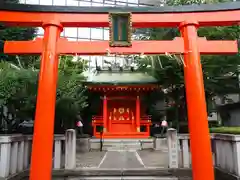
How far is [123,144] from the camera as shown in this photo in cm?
1581

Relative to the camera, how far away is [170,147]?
8219 mm

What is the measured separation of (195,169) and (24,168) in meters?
4.95

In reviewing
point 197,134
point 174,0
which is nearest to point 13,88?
point 197,134

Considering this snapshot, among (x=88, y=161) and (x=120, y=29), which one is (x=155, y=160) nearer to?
(x=88, y=161)

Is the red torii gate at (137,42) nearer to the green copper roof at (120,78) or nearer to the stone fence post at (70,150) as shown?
the stone fence post at (70,150)

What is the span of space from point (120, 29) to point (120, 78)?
43.9 ft

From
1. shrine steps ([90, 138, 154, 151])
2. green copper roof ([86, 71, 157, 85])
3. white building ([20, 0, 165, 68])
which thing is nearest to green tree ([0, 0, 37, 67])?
green copper roof ([86, 71, 157, 85])

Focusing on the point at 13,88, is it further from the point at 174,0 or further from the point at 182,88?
the point at 174,0

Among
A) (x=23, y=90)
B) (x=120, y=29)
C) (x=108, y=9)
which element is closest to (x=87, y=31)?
(x=23, y=90)

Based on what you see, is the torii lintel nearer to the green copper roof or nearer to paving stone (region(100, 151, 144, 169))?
paving stone (region(100, 151, 144, 169))

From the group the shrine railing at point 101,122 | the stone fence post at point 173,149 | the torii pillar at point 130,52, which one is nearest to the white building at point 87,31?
the shrine railing at point 101,122

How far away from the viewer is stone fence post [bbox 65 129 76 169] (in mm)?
7672

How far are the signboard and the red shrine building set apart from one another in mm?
11261

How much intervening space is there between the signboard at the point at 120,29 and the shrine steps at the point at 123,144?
10.0 m
